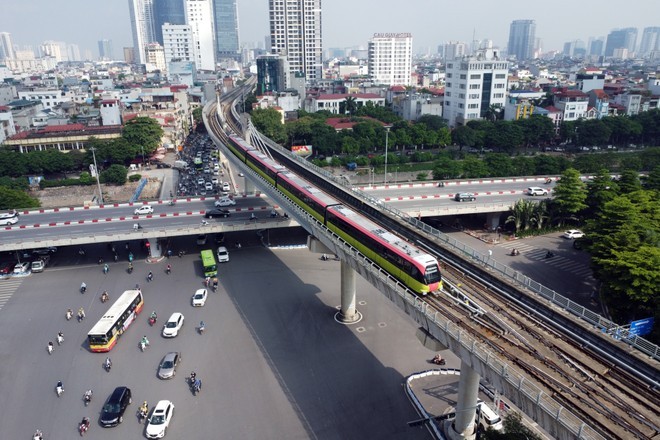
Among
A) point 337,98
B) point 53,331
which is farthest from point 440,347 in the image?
point 337,98

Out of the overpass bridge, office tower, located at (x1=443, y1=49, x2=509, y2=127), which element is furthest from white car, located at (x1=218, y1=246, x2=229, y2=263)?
office tower, located at (x1=443, y1=49, x2=509, y2=127)

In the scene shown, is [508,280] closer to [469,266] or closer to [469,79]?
[469,266]

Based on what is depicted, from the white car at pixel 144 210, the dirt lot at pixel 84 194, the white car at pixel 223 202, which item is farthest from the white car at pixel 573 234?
the dirt lot at pixel 84 194

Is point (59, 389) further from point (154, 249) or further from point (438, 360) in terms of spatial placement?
point (438, 360)

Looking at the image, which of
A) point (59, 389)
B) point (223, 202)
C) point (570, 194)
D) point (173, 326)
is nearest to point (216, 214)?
point (223, 202)

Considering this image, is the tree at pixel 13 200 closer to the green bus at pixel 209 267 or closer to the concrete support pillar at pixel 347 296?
the green bus at pixel 209 267

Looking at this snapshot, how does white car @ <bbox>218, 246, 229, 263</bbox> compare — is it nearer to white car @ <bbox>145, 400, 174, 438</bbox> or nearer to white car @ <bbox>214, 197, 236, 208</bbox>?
white car @ <bbox>214, 197, 236, 208</bbox>
